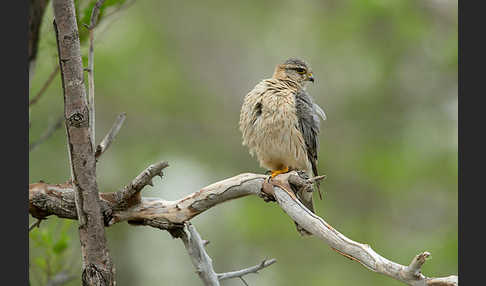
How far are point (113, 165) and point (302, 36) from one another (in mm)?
3861

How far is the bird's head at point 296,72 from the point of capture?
515cm

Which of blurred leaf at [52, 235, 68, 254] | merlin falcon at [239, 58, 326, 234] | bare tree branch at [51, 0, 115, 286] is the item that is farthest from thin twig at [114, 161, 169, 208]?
merlin falcon at [239, 58, 326, 234]

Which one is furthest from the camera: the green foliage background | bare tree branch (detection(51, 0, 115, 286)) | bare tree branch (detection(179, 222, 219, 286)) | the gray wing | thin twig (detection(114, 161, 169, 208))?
the green foliage background

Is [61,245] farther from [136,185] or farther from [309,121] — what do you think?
[309,121]

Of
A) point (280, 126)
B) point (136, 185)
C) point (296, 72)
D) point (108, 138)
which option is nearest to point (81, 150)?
point (108, 138)

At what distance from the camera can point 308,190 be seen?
3.72m

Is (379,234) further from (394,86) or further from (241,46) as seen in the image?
(241,46)

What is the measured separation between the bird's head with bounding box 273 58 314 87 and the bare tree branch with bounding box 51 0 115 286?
7.12ft

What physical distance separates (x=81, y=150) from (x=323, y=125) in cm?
709

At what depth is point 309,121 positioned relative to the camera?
473cm

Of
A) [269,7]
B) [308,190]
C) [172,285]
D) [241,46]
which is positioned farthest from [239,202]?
[308,190]

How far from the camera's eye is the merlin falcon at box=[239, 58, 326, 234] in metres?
4.58

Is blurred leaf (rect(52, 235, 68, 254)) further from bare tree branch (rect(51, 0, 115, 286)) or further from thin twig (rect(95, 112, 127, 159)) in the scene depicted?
thin twig (rect(95, 112, 127, 159))

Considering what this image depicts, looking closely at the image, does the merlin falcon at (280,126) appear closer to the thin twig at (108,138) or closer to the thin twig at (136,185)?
the thin twig at (136,185)
